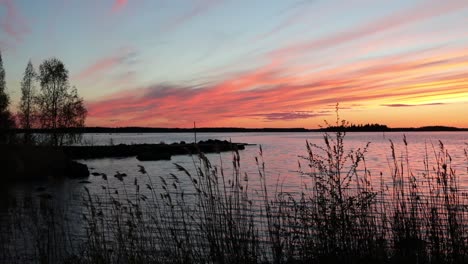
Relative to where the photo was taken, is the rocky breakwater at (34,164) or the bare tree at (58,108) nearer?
the rocky breakwater at (34,164)

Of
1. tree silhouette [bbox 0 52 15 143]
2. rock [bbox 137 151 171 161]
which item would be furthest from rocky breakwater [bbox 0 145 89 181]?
rock [bbox 137 151 171 161]

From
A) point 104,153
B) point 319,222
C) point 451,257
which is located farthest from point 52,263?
point 104,153

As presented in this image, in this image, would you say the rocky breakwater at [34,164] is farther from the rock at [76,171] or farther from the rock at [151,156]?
the rock at [151,156]

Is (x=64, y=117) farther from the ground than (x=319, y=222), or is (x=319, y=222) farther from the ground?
(x=64, y=117)

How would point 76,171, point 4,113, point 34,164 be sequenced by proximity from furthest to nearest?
point 4,113
point 76,171
point 34,164

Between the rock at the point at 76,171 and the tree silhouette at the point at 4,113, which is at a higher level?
the tree silhouette at the point at 4,113

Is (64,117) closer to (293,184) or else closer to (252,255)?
(293,184)

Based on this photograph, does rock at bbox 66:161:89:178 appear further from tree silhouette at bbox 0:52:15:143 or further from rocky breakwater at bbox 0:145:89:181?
tree silhouette at bbox 0:52:15:143

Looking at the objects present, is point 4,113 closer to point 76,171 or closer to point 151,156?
point 76,171

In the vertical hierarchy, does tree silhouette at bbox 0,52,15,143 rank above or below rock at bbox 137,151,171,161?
above

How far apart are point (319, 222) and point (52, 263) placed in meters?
7.13

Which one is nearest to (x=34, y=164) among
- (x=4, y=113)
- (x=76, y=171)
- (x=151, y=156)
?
(x=76, y=171)

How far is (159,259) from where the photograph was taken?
29.6 ft

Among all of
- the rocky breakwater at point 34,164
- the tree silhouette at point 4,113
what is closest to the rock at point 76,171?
the rocky breakwater at point 34,164
